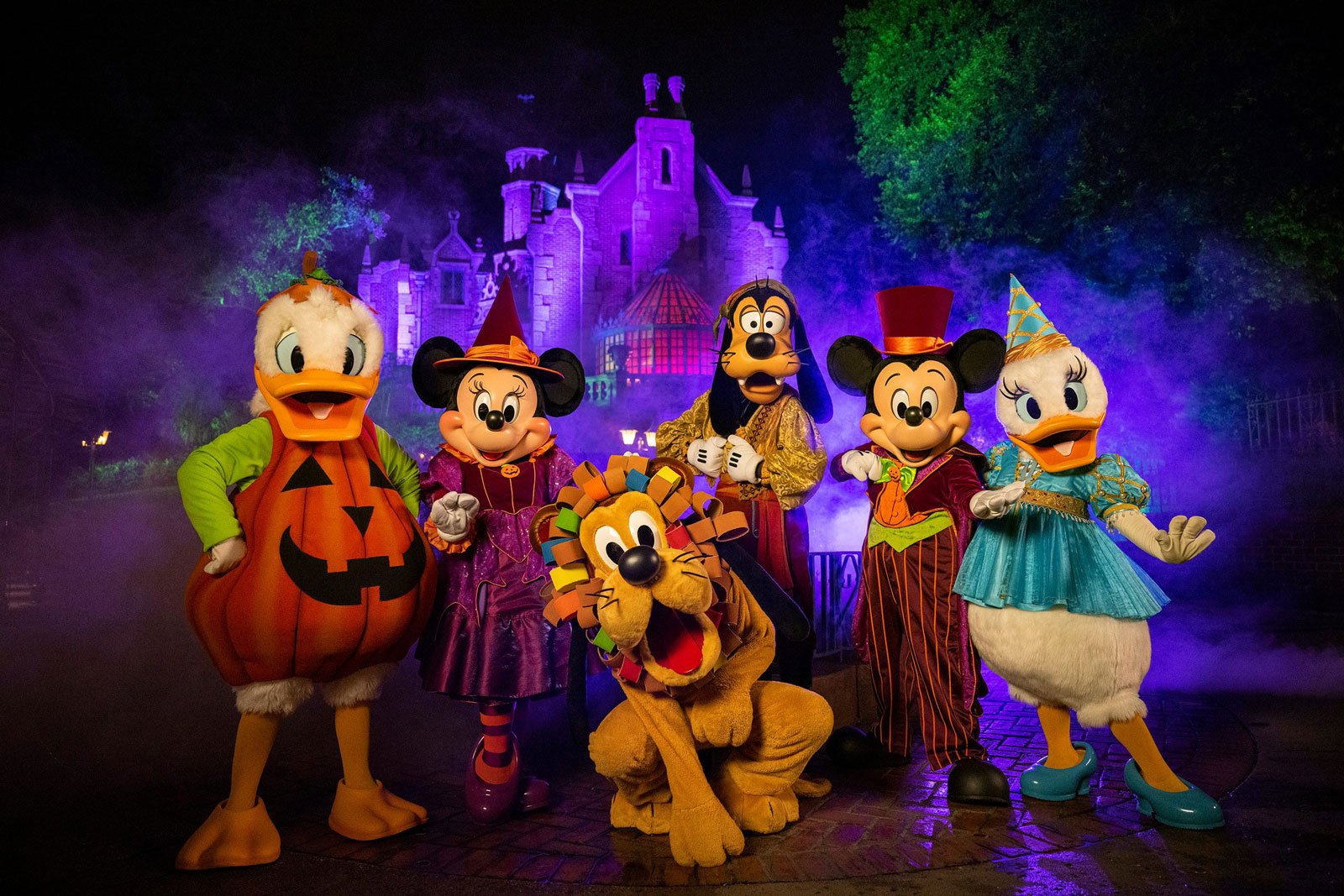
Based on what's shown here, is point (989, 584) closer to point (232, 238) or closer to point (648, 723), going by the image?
point (648, 723)

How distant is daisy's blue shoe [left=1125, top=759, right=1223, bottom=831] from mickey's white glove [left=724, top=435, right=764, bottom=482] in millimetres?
1979

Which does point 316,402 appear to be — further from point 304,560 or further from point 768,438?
point 768,438

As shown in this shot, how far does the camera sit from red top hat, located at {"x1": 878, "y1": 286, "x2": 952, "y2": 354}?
373 centimetres

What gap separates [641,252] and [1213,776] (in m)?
25.1

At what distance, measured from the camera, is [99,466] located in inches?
362

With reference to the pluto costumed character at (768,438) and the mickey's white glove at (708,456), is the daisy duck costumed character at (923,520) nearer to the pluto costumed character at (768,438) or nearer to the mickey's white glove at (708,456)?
the pluto costumed character at (768,438)

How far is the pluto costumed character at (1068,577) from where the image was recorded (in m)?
3.20

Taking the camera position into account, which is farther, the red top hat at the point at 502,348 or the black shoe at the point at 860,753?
the black shoe at the point at 860,753

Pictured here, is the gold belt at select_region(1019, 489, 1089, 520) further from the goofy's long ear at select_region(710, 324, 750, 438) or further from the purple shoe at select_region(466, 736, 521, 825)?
the purple shoe at select_region(466, 736, 521, 825)

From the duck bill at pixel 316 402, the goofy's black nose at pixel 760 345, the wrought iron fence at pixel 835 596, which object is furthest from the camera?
the wrought iron fence at pixel 835 596

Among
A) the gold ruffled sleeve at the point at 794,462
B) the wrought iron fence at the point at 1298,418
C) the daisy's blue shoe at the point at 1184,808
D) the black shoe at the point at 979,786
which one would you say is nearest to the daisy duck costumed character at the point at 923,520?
the black shoe at the point at 979,786

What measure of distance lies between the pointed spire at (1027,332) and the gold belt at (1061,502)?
580mm

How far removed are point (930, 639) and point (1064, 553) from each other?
2.25ft

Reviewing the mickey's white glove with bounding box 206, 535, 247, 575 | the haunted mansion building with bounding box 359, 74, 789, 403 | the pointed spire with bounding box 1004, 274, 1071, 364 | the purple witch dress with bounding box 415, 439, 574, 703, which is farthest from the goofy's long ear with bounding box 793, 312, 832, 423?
the haunted mansion building with bounding box 359, 74, 789, 403
